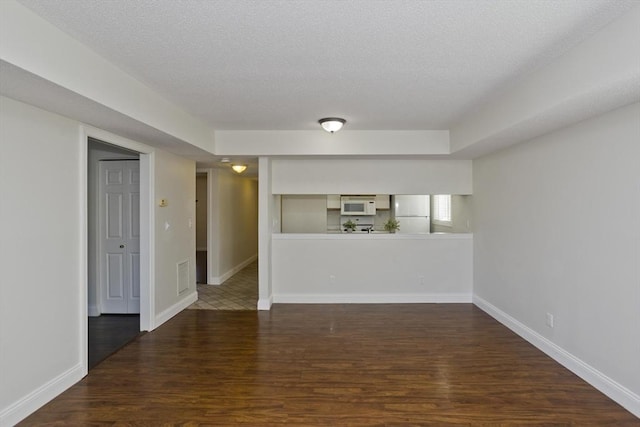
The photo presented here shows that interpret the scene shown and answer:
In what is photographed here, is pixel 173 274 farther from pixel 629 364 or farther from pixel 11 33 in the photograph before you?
pixel 629 364

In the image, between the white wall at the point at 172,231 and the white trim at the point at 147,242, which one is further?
the white wall at the point at 172,231

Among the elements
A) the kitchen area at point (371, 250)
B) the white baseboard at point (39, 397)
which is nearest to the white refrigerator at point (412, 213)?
the kitchen area at point (371, 250)

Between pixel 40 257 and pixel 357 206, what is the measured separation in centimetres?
526

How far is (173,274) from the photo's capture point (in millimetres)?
4754

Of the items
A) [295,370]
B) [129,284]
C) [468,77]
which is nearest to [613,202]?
[468,77]

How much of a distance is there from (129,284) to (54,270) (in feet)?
7.00

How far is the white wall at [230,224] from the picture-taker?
6.63m

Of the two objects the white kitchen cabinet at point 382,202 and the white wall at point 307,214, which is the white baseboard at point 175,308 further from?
the white kitchen cabinet at point 382,202

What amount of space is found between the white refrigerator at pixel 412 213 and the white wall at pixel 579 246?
102 inches

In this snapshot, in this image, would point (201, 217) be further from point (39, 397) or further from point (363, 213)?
point (39, 397)

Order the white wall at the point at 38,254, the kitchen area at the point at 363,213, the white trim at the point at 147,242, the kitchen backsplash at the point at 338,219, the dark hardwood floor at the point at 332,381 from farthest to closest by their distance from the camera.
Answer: the kitchen backsplash at the point at 338,219
the kitchen area at the point at 363,213
the white trim at the point at 147,242
the dark hardwood floor at the point at 332,381
the white wall at the point at 38,254

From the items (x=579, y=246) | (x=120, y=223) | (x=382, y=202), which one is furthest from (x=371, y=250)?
(x=120, y=223)

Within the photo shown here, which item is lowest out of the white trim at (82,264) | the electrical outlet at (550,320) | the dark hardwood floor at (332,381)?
the dark hardwood floor at (332,381)

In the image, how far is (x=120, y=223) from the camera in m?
4.68
